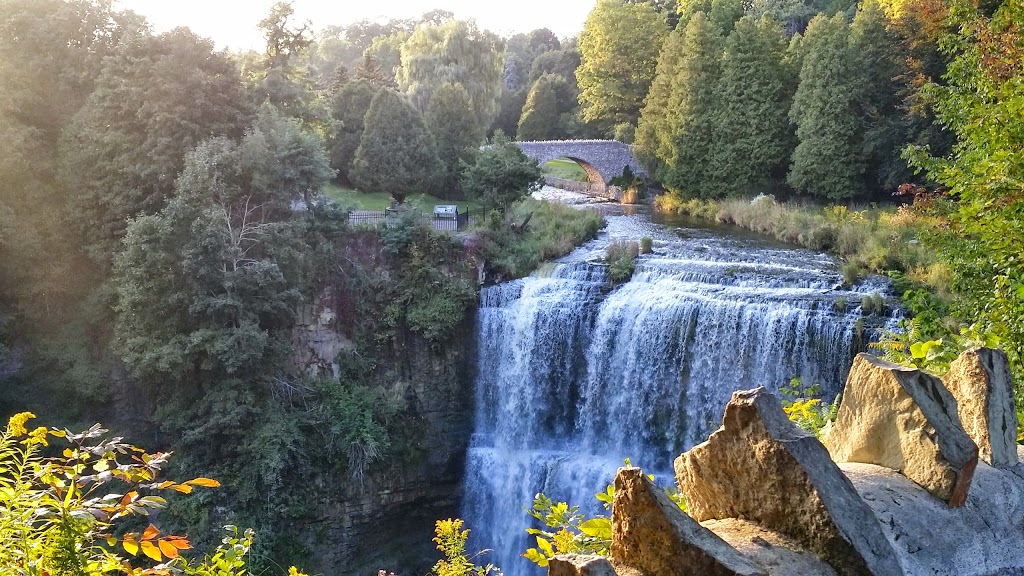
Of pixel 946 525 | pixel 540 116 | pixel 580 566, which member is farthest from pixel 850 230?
pixel 540 116

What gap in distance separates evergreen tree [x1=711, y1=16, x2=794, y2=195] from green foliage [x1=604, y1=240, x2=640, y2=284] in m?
12.3

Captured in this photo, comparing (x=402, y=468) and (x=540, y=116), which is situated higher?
(x=540, y=116)

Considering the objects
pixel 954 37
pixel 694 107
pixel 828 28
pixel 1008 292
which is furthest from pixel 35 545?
pixel 694 107

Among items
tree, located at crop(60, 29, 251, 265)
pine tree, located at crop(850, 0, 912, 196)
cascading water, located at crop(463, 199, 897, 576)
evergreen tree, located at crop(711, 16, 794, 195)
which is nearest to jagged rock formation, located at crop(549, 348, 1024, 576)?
cascading water, located at crop(463, 199, 897, 576)

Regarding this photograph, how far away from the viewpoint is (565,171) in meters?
44.8

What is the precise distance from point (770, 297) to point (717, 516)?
13380 millimetres

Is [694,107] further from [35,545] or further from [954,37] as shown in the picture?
[35,545]

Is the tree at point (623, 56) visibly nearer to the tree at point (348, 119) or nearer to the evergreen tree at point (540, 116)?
the evergreen tree at point (540, 116)

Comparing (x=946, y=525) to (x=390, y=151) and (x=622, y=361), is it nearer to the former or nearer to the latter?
(x=622, y=361)

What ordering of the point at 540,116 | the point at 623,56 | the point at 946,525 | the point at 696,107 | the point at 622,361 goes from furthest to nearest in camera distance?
the point at 540,116
the point at 623,56
the point at 696,107
the point at 622,361
the point at 946,525

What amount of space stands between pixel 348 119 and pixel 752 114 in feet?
50.7

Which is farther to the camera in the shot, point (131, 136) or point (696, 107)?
point (696, 107)

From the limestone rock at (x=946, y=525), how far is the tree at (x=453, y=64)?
2945 centimetres

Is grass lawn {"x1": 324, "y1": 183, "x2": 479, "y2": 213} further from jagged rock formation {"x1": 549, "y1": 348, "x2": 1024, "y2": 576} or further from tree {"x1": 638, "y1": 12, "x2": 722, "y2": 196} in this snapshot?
Answer: jagged rock formation {"x1": 549, "y1": 348, "x2": 1024, "y2": 576}
